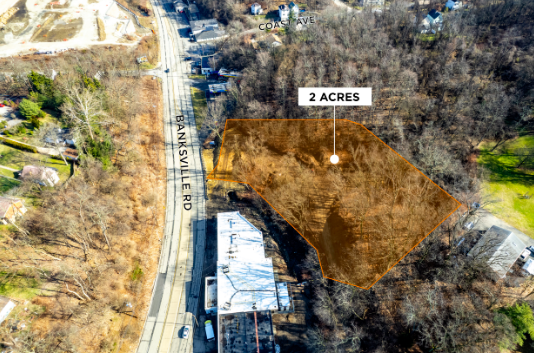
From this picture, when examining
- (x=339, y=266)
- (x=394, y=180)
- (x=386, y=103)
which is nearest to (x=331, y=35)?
(x=386, y=103)

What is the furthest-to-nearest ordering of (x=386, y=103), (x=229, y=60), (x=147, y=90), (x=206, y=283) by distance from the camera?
1. (x=229, y=60)
2. (x=147, y=90)
3. (x=386, y=103)
4. (x=206, y=283)

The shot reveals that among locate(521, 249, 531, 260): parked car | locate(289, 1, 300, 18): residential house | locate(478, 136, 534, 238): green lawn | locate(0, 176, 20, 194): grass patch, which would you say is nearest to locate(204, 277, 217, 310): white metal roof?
locate(0, 176, 20, 194): grass patch

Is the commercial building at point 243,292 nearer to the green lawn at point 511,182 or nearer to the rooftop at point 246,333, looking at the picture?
the rooftop at point 246,333

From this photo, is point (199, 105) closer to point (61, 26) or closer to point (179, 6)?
point (61, 26)

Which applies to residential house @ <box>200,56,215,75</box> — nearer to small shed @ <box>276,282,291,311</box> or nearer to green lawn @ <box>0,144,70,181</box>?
green lawn @ <box>0,144,70,181</box>

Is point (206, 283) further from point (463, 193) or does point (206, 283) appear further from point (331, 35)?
point (331, 35)

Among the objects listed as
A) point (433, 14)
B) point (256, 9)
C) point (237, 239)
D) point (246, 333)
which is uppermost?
point (256, 9)

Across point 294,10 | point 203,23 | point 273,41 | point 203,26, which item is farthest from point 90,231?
point 294,10
